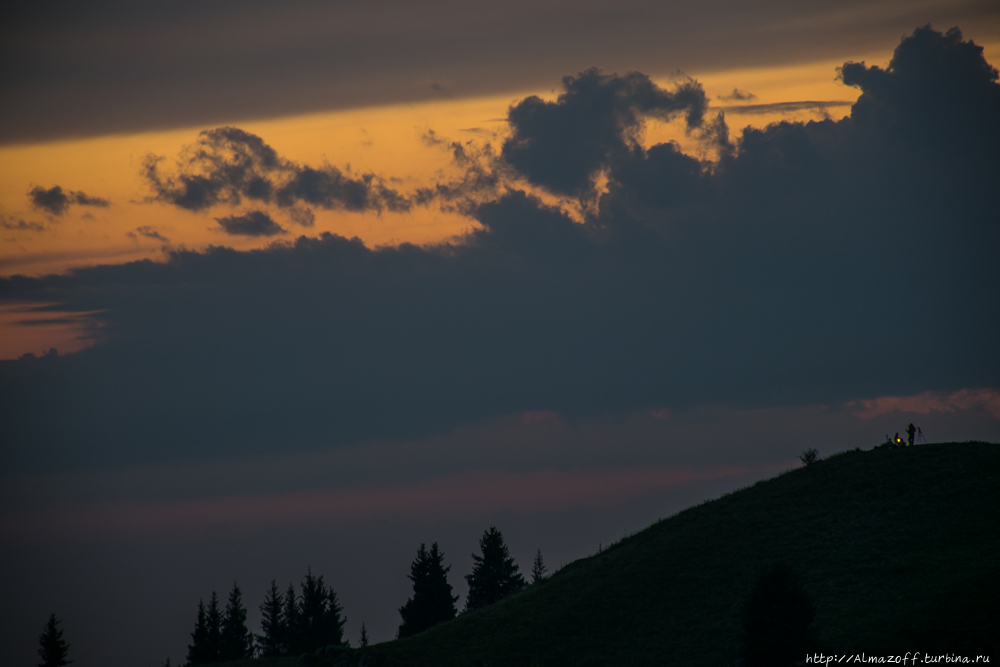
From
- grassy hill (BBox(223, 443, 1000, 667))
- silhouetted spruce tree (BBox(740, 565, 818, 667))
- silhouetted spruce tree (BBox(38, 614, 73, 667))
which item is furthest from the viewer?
silhouetted spruce tree (BBox(38, 614, 73, 667))

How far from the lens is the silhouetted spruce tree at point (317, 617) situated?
311 ft

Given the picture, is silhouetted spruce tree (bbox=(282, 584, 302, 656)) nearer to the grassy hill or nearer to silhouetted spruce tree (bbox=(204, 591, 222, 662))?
silhouetted spruce tree (bbox=(204, 591, 222, 662))

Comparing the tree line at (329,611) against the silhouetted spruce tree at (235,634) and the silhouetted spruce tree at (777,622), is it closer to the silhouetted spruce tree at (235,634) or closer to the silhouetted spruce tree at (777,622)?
the silhouetted spruce tree at (235,634)

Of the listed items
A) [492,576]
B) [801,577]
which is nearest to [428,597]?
[492,576]

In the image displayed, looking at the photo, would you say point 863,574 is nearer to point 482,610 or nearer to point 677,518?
point 677,518

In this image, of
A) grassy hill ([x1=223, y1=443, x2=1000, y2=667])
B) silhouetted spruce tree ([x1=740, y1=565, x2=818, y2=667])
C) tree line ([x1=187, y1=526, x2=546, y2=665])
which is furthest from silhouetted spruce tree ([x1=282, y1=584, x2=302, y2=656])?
silhouetted spruce tree ([x1=740, y1=565, x2=818, y2=667])

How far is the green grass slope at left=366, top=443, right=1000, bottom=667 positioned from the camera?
4391 cm

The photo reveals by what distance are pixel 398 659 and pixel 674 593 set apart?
1916 centimetres

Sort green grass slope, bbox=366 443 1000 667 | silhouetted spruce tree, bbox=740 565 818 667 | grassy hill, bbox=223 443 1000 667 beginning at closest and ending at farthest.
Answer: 1. silhouetted spruce tree, bbox=740 565 818 667
2. grassy hill, bbox=223 443 1000 667
3. green grass slope, bbox=366 443 1000 667

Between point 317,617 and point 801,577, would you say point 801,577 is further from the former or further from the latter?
point 317,617

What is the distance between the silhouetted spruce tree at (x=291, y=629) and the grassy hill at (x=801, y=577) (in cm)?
3735

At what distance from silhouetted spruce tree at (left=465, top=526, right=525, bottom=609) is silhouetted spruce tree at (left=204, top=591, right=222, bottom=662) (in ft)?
99.2

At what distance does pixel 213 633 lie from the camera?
321 feet

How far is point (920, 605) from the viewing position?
143 feet
